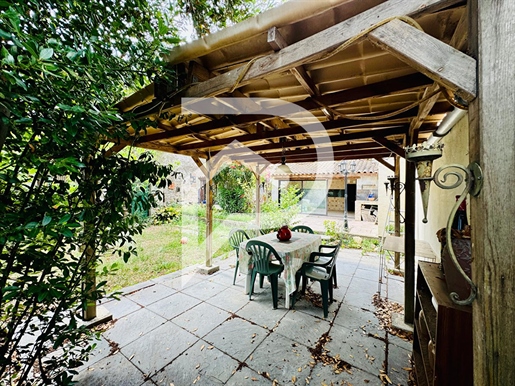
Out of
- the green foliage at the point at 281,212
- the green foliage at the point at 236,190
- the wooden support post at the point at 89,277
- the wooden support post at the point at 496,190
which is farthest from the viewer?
the green foliage at the point at 236,190

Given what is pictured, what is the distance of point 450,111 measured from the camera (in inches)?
78.3

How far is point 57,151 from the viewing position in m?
0.95

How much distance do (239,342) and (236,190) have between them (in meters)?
6.69

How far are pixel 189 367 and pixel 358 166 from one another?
8950mm

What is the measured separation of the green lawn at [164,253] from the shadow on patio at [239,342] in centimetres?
52

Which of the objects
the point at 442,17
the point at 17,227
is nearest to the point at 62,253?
the point at 17,227

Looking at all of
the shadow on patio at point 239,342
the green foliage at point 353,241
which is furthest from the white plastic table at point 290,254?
the green foliage at point 353,241

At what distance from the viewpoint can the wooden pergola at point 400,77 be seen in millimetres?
672

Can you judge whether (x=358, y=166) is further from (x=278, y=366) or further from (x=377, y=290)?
(x=278, y=366)

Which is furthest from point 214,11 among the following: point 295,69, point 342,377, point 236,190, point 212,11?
point 236,190

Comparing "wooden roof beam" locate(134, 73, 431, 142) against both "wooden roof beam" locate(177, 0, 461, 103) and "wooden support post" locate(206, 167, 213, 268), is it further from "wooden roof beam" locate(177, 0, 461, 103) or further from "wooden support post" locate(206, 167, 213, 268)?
"wooden support post" locate(206, 167, 213, 268)

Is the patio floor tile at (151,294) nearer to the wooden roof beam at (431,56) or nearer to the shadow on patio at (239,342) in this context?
the shadow on patio at (239,342)

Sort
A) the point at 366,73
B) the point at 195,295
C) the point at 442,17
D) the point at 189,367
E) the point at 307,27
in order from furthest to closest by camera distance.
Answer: the point at 195,295
the point at 189,367
the point at 366,73
the point at 307,27
the point at 442,17

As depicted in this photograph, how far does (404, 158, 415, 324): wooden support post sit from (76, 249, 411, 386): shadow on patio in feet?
1.40
